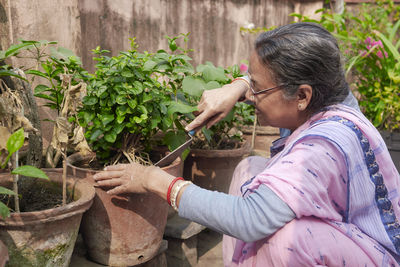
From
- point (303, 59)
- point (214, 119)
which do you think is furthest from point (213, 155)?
point (303, 59)

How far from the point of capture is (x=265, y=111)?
5.03 ft

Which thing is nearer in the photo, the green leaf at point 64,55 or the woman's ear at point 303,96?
the woman's ear at point 303,96

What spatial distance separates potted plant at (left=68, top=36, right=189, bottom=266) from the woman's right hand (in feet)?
0.49

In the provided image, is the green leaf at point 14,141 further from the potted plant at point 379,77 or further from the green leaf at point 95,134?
the potted plant at point 379,77

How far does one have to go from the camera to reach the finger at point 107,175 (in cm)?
155

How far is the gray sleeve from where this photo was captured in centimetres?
→ 127

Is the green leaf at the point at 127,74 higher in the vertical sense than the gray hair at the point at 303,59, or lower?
lower

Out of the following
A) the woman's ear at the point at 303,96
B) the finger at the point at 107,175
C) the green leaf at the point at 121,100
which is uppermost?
the woman's ear at the point at 303,96

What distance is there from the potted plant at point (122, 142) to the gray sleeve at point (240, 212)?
0.45 metres

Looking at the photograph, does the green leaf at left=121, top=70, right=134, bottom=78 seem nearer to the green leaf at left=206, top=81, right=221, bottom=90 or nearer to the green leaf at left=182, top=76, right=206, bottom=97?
the green leaf at left=182, top=76, right=206, bottom=97

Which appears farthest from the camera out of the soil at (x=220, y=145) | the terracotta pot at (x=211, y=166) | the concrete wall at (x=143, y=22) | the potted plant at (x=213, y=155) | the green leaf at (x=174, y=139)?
the soil at (x=220, y=145)

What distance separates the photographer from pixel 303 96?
1.43 metres

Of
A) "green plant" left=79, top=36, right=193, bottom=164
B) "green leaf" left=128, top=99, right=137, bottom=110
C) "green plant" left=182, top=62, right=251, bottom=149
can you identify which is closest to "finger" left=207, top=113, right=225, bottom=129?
"green plant" left=79, top=36, right=193, bottom=164

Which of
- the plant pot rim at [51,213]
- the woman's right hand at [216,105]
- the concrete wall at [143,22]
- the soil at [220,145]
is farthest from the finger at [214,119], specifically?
the concrete wall at [143,22]
